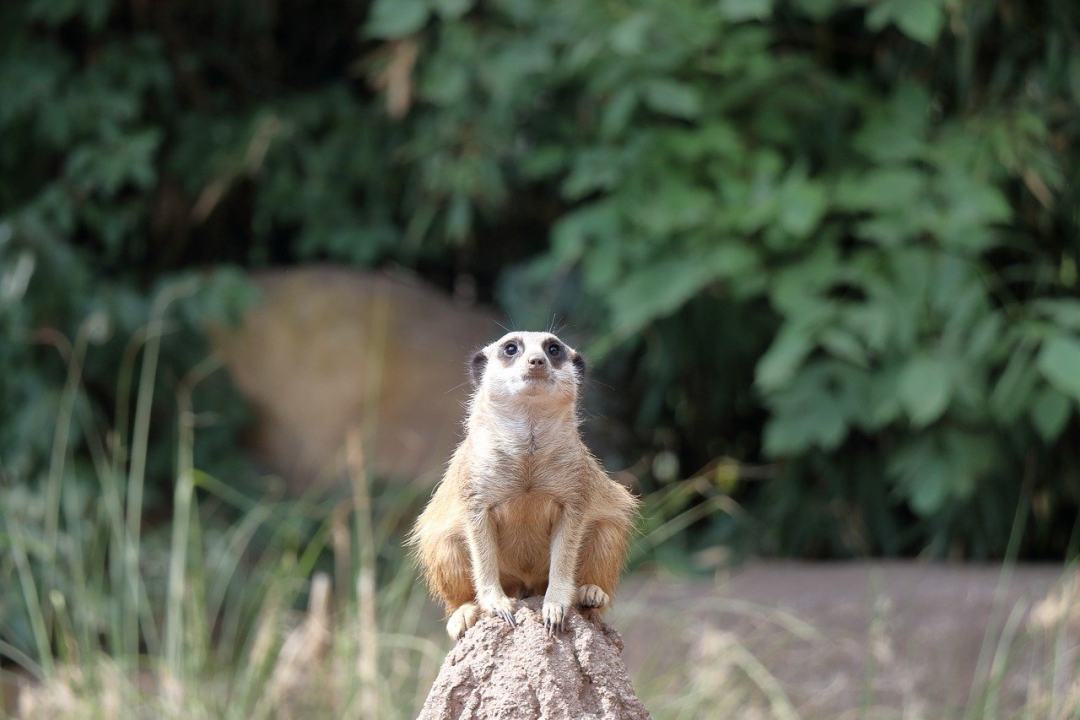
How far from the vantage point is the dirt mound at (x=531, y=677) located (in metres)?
2.25

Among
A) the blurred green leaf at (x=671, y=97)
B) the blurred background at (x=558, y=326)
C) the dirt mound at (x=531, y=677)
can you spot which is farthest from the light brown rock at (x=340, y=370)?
the dirt mound at (x=531, y=677)

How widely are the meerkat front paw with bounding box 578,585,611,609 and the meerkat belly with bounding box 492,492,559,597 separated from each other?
0.07 metres

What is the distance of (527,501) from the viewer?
229 cm

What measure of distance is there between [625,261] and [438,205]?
1460 millimetres

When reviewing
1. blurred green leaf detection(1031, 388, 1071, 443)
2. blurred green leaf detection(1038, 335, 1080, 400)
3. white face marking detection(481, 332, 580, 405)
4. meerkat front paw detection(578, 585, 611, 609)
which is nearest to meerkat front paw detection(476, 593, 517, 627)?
meerkat front paw detection(578, 585, 611, 609)

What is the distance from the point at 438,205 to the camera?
22.5ft

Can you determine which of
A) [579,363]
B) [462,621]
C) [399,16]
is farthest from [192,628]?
[399,16]

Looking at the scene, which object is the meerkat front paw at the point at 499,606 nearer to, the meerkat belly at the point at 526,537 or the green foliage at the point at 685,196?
the meerkat belly at the point at 526,537

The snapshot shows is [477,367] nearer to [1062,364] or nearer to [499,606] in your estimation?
[499,606]

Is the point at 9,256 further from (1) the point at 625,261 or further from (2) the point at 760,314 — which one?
(2) the point at 760,314

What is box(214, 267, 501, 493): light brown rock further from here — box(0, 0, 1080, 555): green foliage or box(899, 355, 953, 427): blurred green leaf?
box(899, 355, 953, 427): blurred green leaf

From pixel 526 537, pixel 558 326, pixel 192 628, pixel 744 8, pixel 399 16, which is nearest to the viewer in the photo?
pixel 526 537

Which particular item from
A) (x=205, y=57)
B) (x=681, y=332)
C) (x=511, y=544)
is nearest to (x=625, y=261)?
(x=681, y=332)

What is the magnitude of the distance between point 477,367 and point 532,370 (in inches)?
9.4
